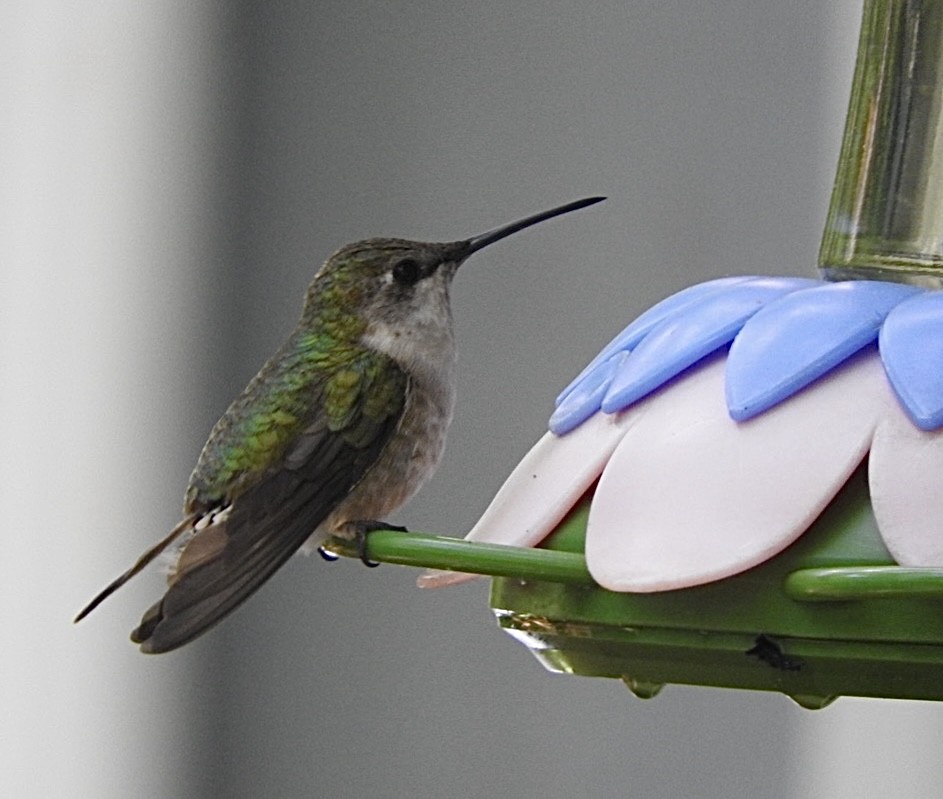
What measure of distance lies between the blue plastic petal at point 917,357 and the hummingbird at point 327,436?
0.63 metres

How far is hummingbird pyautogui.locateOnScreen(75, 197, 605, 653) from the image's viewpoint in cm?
190

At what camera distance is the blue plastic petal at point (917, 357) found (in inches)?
49.7

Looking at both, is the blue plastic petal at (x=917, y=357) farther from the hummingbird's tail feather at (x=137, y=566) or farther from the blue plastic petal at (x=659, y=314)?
the hummingbird's tail feather at (x=137, y=566)

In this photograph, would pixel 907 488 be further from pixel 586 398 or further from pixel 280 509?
pixel 280 509

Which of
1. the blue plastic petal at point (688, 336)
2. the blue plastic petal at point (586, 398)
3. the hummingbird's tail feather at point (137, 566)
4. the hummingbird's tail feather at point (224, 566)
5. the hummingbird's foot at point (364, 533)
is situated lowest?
the hummingbird's tail feather at point (137, 566)

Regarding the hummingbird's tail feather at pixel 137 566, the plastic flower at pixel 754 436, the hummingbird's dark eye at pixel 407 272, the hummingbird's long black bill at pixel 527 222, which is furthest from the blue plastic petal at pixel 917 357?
the hummingbird's dark eye at pixel 407 272

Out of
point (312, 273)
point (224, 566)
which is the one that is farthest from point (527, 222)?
point (312, 273)

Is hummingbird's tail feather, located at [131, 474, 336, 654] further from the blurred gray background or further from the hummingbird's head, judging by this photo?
the blurred gray background

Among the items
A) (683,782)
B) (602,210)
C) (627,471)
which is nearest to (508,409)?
(602,210)

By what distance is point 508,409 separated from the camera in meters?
4.08

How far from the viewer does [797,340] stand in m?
1.35

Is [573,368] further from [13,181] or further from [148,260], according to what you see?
[13,181]

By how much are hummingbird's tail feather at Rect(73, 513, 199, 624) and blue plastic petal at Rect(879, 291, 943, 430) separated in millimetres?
1074

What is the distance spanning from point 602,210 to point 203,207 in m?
1.10
